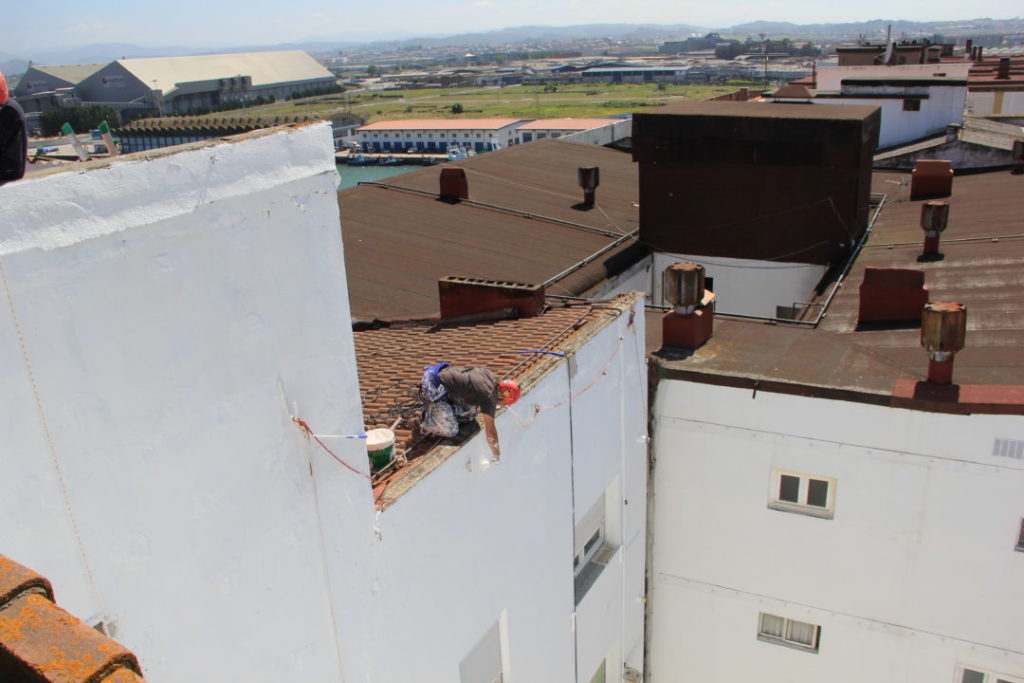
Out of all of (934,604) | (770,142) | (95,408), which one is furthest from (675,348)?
(95,408)

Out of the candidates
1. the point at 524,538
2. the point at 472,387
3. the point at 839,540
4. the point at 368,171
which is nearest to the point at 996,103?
the point at 839,540

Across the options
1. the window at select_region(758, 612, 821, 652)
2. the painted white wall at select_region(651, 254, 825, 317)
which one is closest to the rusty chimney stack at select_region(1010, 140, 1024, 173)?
the painted white wall at select_region(651, 254, 825, 317)

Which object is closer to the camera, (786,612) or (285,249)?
(285,249)

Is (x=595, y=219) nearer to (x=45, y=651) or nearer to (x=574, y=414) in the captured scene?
(x=574, y=414)

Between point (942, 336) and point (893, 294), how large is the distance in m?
3.02

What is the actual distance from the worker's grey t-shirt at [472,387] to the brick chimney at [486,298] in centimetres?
381

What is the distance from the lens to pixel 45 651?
9.39ft

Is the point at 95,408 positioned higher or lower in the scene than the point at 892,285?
higher

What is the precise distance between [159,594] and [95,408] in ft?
4.03

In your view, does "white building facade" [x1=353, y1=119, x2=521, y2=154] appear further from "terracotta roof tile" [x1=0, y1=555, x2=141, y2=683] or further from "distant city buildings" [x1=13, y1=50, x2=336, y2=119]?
"terracotta roof tile" [x1=0, y1=555, x2=141, y2=683]

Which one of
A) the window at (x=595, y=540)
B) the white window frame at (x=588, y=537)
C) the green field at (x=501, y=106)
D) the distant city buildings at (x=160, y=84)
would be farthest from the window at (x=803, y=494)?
the green field at (x=501, y=106)

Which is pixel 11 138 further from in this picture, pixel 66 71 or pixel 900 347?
pixel 66 71

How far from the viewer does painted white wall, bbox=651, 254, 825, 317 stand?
18.8m

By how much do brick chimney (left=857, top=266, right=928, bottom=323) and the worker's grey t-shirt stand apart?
8371 millimetres
